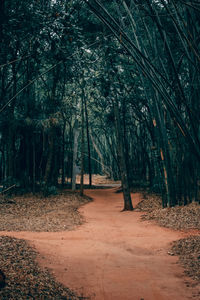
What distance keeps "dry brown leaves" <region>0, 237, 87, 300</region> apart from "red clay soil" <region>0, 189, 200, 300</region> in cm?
17

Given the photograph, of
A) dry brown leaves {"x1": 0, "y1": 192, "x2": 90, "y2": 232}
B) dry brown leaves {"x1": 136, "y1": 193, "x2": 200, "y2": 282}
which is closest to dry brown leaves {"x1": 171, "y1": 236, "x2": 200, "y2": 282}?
dry brown leaves {"x1": 136, "y1": 193, "x2": 200, "y2": 282}

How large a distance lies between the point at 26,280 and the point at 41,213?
4.71 m

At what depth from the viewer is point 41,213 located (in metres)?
6.61

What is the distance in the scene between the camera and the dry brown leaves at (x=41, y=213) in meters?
5.00

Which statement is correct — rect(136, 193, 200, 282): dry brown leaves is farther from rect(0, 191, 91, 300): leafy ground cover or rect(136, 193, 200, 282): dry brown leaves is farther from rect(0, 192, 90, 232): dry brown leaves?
rect(0, 192, 90, 232): dry brown leaves

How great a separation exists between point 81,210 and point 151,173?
17.2 feet

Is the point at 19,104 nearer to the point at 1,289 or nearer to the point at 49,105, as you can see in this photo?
the point at 49,105

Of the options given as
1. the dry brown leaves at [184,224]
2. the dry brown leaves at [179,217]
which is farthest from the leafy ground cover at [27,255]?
the dry brown leaves at [179,217]

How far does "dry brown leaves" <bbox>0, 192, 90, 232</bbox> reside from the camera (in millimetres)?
5000

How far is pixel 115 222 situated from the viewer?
5680 millimetres

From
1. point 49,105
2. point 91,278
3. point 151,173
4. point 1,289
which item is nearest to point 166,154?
point 91,278

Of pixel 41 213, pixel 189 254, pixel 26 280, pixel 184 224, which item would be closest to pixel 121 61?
pixel 41 213

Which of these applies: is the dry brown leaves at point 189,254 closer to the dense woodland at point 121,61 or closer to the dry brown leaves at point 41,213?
the dense woodland at point 121,61

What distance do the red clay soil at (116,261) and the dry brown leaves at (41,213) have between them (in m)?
0.47
